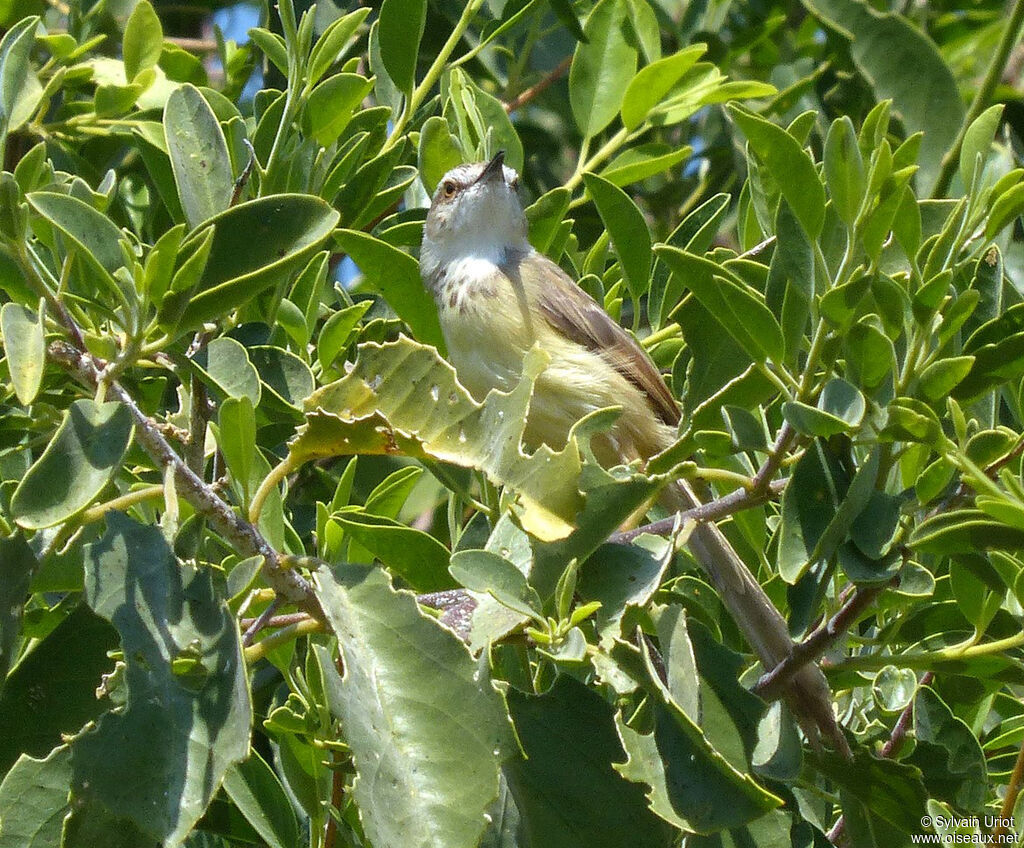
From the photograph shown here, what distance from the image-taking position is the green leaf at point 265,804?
2.76 meters

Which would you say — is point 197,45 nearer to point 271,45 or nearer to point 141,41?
point 141,41

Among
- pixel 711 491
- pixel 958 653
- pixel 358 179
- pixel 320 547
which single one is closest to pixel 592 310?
pixel 711 491

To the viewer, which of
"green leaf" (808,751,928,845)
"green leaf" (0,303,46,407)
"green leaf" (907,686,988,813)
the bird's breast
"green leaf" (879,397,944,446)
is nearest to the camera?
"green leaf" (0,303,46,407)

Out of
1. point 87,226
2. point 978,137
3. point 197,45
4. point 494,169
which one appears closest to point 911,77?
point 494,169

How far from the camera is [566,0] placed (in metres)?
3.92

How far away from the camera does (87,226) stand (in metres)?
2.36

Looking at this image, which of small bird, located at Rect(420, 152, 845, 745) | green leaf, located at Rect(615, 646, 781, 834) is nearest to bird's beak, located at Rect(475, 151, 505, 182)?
small bird, located at Rect(420, 152, 845, 745)

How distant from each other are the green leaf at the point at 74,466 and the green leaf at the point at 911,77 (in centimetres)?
305

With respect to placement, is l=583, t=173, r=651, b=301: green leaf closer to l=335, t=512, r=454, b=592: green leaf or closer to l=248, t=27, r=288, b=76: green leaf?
→ l=248, t=27, r=288, b=76: green leaf

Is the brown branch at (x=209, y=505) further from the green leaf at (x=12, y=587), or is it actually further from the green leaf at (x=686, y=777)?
the green leaf at (x=686, y=777)

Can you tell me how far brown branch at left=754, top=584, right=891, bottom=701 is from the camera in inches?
96.3

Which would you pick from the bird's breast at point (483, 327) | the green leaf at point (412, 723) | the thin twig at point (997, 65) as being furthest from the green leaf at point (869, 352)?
the bird's breast at point (483, 327)

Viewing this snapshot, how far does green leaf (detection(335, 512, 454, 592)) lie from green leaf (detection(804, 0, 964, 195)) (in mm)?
2391

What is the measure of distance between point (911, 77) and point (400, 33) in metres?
2.09
